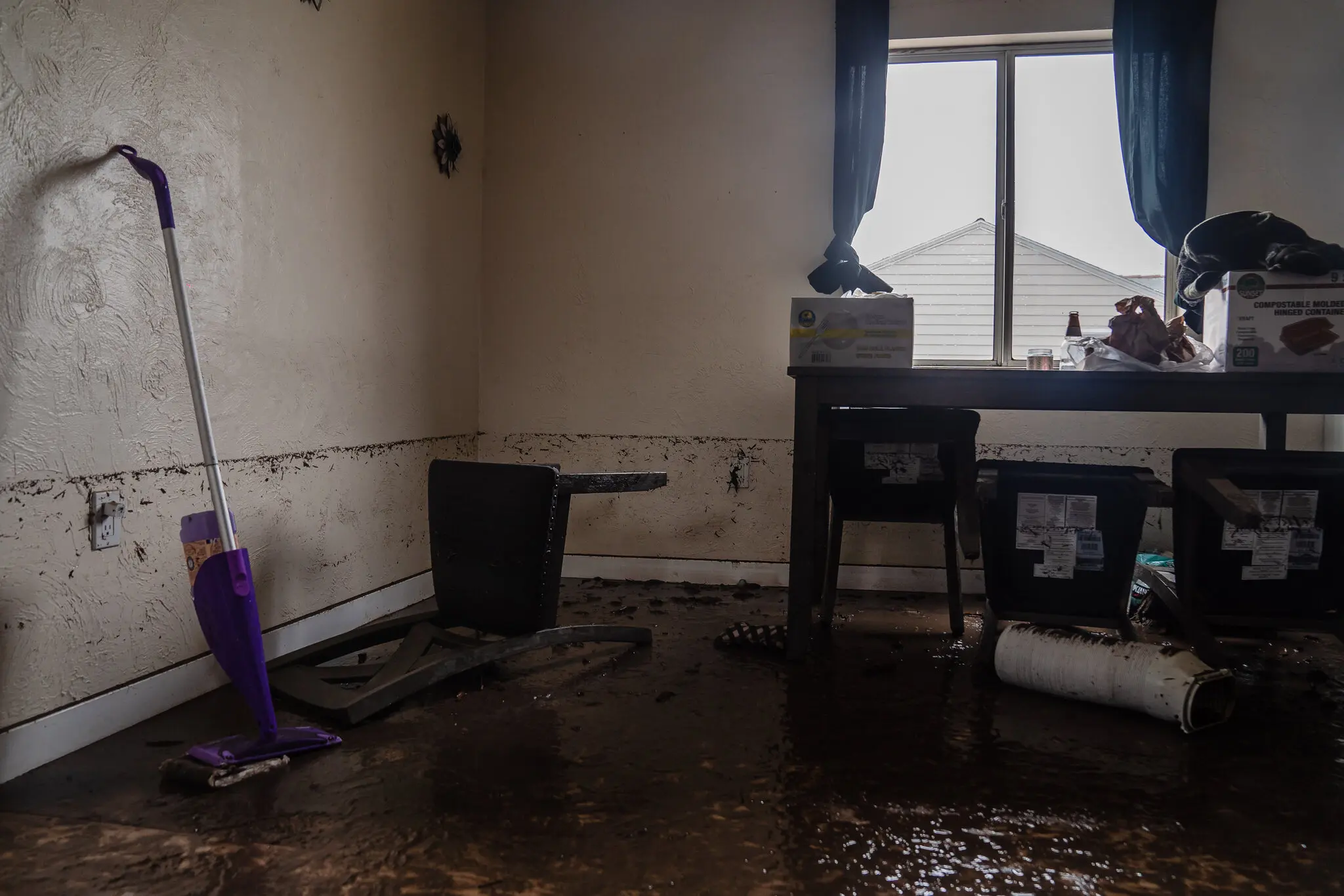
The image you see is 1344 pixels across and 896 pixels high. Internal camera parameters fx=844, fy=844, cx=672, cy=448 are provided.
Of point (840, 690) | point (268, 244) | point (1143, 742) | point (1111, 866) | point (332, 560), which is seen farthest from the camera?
point (332, 560)

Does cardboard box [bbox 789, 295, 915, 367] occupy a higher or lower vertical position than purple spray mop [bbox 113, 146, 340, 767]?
higher

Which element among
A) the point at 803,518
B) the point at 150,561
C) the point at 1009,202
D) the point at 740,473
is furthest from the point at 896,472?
the point at 150,561

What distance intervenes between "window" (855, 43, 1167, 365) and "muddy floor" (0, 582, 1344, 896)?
1798 mm

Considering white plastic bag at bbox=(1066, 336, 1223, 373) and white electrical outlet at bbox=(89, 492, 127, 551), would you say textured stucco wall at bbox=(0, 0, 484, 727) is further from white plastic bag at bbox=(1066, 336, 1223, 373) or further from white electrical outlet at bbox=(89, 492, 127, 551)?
white plastic bag at bbox=(1066, 336, 1223, 373)

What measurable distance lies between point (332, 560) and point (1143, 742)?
8.06 feet

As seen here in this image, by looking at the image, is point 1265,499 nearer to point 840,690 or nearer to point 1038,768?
point 1038,768

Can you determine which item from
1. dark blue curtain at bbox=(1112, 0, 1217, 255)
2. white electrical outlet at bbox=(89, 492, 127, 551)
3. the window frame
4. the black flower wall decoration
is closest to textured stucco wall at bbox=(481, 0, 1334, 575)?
the window frame

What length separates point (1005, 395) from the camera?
2.40m

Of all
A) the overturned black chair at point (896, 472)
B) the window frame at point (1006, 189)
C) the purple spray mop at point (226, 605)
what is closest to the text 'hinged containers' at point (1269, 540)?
the overturned black chair at point (896, 472)

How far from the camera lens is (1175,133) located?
11.4ft

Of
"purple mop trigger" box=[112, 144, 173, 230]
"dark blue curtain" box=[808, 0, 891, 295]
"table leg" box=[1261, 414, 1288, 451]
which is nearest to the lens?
"purple mop trigger" box=[112, 144, 173, 230]

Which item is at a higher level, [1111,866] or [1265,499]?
[1265,499]

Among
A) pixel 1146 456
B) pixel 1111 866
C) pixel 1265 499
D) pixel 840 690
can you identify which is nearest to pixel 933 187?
pixel 1146 456

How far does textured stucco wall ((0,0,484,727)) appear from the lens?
1806 millimetres
